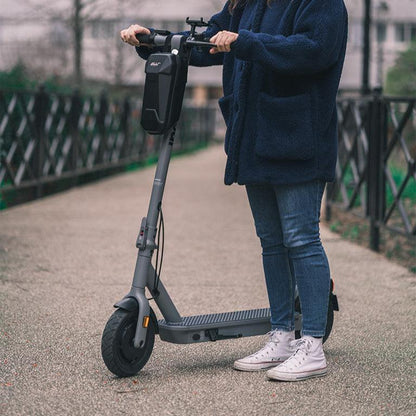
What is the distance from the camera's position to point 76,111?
41.3 ft

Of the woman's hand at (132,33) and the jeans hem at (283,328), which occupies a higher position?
the woman's hand at (132,33)

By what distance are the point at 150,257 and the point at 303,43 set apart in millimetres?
1087

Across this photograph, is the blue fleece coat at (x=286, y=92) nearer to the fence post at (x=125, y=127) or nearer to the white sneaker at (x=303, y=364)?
the white sneaker at (x=303, y=364)

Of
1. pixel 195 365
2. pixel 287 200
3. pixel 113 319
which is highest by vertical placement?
pixel 287 200

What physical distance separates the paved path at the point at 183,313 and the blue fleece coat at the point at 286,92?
890 mm

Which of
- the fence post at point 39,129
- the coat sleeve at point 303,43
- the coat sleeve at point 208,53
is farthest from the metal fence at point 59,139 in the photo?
the coat sleeve at point 303,43

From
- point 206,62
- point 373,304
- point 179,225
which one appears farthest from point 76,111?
point 206,62

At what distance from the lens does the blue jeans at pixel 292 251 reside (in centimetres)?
375

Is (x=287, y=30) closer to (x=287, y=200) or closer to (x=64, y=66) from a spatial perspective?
(x=287, y=200)

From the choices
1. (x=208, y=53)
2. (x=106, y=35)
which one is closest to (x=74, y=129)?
(x=208, y=53)

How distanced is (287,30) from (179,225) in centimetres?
529

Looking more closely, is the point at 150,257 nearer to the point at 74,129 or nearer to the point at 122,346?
the point at 122,346

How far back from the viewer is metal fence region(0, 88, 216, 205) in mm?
10055

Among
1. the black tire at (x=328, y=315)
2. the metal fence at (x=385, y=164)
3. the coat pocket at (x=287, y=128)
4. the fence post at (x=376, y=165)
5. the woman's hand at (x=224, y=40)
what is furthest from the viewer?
the fence post at (x=376, y=165)
